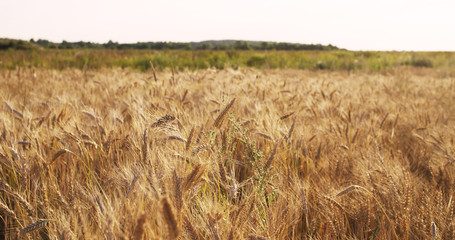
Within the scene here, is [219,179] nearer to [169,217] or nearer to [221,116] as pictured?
[221,116]

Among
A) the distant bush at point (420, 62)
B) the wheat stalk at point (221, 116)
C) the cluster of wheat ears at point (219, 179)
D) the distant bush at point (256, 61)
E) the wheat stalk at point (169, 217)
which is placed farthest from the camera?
the distant bush at point (420, 62)

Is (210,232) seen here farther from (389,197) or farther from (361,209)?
(389,197)

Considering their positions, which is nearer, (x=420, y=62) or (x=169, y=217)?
(x=169, y=217)

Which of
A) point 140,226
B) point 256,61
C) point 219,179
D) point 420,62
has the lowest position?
point 219,179

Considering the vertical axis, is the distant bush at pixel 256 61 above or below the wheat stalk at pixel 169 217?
above

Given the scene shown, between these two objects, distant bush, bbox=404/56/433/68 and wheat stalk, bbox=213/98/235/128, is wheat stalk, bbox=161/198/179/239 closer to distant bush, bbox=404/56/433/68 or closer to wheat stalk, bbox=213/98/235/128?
wheat stalk, bbox=213/98/235/128

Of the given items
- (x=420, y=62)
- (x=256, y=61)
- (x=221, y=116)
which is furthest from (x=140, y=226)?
(x=420, y=62)

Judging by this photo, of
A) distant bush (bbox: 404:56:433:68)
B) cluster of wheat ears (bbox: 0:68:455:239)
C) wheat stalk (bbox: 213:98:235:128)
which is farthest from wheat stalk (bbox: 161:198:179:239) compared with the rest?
distant bush (bbox: 404:56:433:68)

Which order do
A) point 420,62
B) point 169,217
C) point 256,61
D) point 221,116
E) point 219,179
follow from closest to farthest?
point 169,217 < point 219,179 < point 221,116 < point 256,61 < point 420,62

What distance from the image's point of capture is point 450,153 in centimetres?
150

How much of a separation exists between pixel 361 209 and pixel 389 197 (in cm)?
13

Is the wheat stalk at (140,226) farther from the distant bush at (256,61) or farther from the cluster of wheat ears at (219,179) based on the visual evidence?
the distant bush at (256,61)

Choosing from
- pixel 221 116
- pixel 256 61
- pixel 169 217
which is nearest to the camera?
pixel 169 217

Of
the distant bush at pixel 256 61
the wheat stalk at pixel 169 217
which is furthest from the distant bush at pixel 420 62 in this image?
the wheat stalk at pixel 169 217
